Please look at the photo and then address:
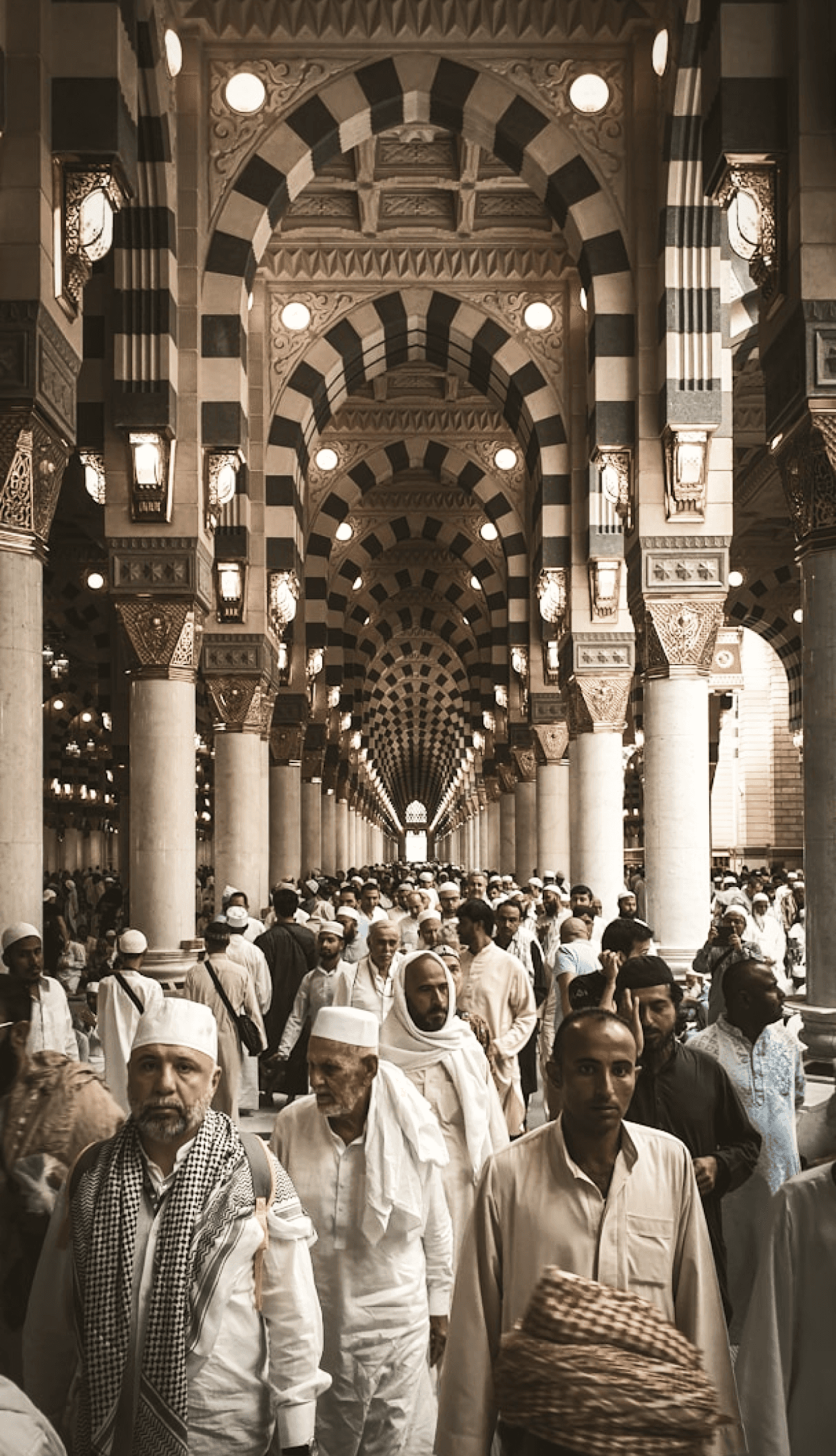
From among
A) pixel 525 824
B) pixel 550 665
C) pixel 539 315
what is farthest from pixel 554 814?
pixel 539 315

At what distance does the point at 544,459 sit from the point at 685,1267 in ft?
51.1

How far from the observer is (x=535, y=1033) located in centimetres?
931

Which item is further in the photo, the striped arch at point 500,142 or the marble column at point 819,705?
the striped arch at point 500,142

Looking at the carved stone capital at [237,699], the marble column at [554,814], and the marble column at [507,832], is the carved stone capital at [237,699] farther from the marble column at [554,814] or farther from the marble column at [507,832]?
the marble column at [507,832]

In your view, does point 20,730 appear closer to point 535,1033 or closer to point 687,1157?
point 535,1033

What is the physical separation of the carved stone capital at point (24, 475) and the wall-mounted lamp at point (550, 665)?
13727 millimetres

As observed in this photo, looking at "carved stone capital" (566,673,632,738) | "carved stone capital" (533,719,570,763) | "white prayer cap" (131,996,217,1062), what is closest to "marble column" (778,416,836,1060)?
"white prayer cap" (131,996,217,1062)

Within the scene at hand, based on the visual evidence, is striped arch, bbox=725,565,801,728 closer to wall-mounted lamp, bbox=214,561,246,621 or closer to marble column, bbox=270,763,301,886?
marble column, bbox=270,763,301,886

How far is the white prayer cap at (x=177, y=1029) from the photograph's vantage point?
2789mm

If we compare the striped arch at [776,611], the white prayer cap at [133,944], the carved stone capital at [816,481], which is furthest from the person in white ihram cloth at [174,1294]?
the striped arch at [776,611]

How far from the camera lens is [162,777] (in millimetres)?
11906

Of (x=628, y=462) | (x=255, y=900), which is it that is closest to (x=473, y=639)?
(x=255, y=900)

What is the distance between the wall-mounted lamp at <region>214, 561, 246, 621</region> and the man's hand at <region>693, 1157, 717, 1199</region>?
1284 centimetres

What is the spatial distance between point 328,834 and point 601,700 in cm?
1700
